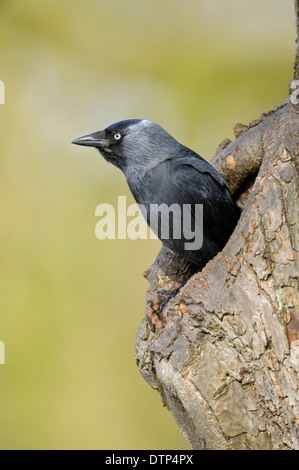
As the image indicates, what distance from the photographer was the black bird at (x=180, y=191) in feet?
10.3

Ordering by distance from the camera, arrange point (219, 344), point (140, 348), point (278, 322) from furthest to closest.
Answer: point (140, 348), point (219, 344), point (278, 322)

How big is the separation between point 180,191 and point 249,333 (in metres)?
1.00

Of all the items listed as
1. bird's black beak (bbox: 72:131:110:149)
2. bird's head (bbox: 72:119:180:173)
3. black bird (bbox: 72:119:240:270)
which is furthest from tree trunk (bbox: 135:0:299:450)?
bird's black beak (bbox: 72:131:110:149)

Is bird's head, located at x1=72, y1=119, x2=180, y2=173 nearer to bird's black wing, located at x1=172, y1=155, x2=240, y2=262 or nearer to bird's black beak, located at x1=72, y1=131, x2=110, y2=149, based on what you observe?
bird's black beak, located at x1=72, y1=131, x2=110, y2=149

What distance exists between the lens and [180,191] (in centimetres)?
313

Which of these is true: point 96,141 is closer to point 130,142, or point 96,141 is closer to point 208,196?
point 130,142

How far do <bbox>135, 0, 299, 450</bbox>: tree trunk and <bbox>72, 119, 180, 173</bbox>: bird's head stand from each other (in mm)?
954

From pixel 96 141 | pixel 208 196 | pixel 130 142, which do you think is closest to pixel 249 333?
pixel 208 196

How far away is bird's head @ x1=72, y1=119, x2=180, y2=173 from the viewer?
11.3ft

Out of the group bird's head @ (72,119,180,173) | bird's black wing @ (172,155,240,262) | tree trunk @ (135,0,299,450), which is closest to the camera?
tree trunk @ (135,0,299,450)

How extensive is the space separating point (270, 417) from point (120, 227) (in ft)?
9.44

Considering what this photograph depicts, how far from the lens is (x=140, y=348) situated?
10.1 ft

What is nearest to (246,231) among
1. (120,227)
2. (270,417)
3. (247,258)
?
(247,258)

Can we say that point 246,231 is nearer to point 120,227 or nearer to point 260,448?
point 260,448
